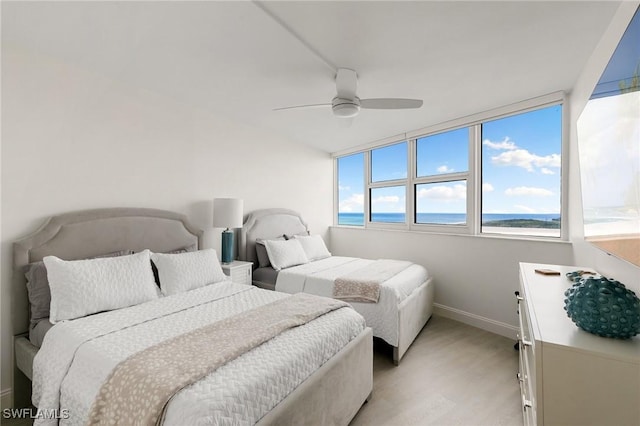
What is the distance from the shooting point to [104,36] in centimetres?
183

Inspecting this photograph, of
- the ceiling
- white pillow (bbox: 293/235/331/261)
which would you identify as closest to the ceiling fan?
the ceiling

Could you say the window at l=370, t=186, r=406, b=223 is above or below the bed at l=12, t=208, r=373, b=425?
above

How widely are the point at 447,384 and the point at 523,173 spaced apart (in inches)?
96.7

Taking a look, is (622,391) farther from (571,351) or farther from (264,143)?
(264,143)

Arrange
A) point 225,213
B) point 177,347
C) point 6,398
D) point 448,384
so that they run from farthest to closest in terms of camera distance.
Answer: point 225,213 → point 448,384 → point 6,398 → point 177,347

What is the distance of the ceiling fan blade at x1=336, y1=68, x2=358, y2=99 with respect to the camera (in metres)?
2.14

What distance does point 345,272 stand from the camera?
10.2ft

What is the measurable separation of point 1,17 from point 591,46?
384 cm

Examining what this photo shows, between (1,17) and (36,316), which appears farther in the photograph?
(36,316)

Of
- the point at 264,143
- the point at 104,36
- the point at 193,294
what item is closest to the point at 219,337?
the point at 193,294

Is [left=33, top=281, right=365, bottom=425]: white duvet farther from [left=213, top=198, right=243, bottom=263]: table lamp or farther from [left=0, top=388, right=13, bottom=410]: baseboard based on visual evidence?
[left=213, top=198, right=243, bottom=263]: table lamp

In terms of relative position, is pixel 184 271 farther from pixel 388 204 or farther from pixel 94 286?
pixel 388 204

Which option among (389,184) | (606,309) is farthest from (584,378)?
(389,184)

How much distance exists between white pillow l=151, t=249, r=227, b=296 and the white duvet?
26cm
